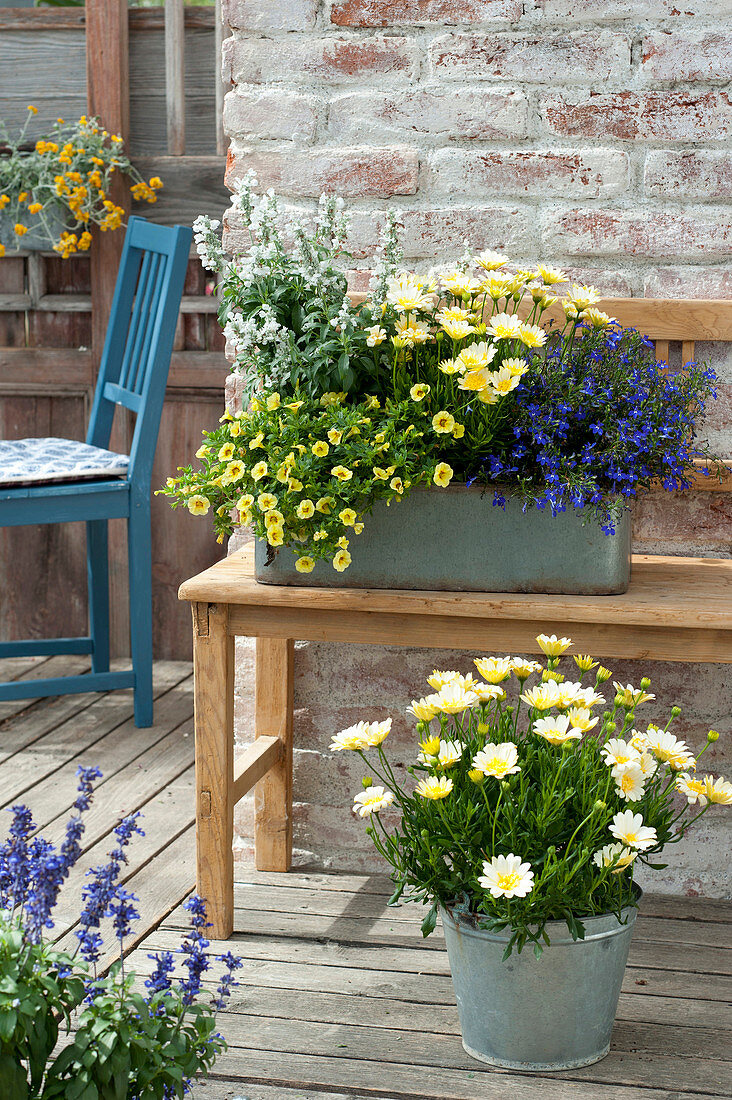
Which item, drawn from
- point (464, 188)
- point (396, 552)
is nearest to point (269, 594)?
point (396, 552)

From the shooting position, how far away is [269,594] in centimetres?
175

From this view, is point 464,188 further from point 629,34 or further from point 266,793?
point 266,793

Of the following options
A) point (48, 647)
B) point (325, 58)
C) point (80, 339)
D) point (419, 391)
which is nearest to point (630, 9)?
point (325, 58)

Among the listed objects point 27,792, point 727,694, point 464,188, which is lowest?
point 27,792

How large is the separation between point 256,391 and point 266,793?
2.43 ft

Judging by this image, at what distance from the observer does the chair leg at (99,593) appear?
3061 mm

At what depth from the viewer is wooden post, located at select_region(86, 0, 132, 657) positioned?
10.2 ft

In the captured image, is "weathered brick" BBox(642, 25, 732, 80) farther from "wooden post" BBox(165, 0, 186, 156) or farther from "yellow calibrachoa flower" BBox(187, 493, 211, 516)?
"wooden post" BBox(165, 0, 186, 156)

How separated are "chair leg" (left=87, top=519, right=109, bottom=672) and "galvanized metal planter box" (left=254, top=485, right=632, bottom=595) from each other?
1.40 m

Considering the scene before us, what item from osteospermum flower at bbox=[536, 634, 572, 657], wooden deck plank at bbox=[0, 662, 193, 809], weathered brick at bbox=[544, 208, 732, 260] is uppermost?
weathered brick at bbox=[544, 208, 732, 260]

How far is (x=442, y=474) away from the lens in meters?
1.62

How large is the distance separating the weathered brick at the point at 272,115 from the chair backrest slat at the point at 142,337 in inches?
26.8

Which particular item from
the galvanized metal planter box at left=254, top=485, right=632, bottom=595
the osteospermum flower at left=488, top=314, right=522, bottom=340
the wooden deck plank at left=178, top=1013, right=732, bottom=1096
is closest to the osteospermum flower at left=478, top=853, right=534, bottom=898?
the wooden deck plank at left=178, top=1013, right=732, bottom=1096

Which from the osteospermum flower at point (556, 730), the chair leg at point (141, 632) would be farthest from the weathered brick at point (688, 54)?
the chair leg at point (141, 632)
